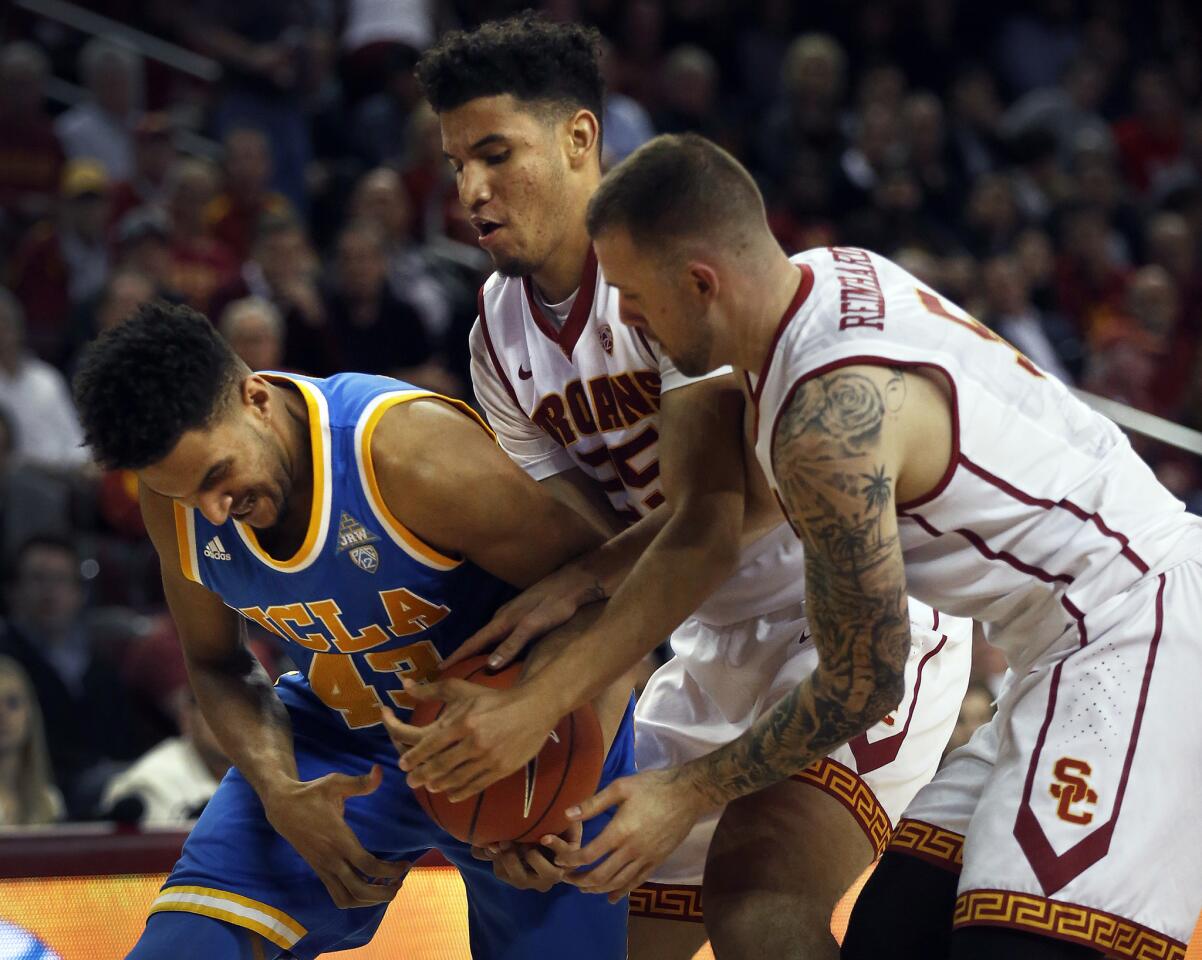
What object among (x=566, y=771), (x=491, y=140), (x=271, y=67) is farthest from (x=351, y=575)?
(x=271, y=67)

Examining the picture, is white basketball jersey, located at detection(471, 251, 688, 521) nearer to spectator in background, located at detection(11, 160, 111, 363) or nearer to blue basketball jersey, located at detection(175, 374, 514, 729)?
blue basketball jersey, located at detection(175, 374, 514, 729)

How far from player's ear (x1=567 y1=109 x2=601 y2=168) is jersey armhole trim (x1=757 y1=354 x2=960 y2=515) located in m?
0.90

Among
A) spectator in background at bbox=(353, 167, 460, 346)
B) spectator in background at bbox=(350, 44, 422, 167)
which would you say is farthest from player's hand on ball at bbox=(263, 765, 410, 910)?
spectator in background at bbox=(350, 44, 422, 167)

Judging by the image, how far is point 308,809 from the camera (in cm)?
Result: 316

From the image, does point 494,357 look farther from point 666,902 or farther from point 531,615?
point 666,902

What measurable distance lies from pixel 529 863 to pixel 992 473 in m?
1.12

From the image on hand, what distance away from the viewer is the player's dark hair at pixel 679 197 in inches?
105

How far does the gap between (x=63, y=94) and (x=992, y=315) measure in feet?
17.4

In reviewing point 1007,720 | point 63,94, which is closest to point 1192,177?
point 63,94

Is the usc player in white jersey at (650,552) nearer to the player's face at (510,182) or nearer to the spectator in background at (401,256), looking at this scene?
the player's face at (510,182)

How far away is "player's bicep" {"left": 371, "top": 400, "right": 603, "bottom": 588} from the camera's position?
9.93 ft

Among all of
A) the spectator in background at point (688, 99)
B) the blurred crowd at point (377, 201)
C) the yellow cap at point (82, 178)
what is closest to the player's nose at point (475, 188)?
the blurred crowd at point (377, 201)

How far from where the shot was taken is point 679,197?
2.68 meters

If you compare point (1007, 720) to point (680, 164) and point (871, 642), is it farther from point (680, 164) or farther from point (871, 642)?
point (680, 164)
